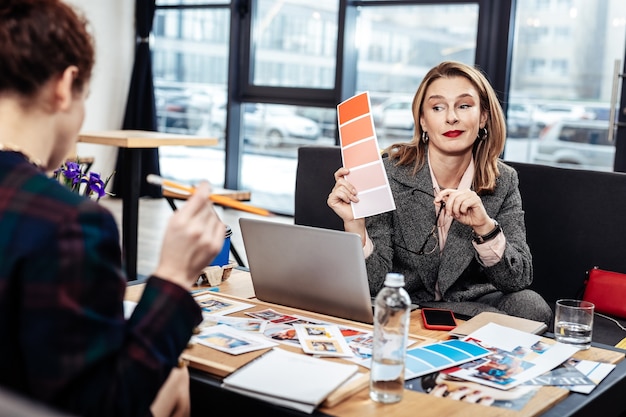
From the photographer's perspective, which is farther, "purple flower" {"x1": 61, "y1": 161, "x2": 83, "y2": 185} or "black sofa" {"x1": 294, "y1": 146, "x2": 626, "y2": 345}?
"black sofa" {"x1": 294, "y1": 146, "x2": 626, "y2": 345}

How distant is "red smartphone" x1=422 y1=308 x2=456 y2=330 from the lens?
5.78ft

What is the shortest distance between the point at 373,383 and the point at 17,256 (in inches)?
25.2

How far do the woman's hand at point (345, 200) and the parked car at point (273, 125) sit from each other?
4.31 m

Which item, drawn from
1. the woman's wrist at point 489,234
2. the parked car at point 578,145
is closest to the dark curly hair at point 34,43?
the woman's wrist at point 489,234

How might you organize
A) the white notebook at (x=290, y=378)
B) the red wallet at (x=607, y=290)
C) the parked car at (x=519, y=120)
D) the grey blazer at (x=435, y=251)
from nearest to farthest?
the white notebook at (x=290, y=378) < the grey blazer at (x=435, y=251) < the red wallet at (x=607, y=290) < the parked car at (x=519, y=120)

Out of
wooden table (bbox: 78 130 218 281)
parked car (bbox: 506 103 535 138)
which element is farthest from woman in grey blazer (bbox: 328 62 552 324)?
parked car (bbox: 506 103 535 138)

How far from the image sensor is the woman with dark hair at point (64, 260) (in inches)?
35.6

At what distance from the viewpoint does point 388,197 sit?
76.1 inches

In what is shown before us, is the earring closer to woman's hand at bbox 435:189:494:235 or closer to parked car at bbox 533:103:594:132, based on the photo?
woman's hand at bbox 435:189:494:235

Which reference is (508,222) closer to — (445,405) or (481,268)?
(481,268)

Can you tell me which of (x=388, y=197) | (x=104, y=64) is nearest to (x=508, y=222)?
(x=388, y=197)

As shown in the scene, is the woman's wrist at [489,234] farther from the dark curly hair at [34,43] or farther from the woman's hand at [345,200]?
the dark curly hair at [34,43]

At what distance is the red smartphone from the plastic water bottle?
0.45m

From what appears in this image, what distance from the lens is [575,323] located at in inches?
67.1
